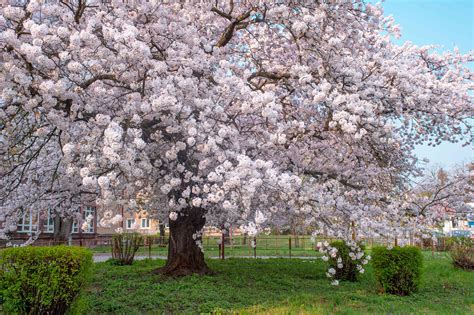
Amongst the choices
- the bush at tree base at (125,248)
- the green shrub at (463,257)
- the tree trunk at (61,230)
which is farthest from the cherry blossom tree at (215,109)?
the tree trunk at (61,230)

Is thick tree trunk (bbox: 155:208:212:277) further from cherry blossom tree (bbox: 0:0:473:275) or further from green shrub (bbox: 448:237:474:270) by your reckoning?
green shrub (bbox: 448:237:474:270)

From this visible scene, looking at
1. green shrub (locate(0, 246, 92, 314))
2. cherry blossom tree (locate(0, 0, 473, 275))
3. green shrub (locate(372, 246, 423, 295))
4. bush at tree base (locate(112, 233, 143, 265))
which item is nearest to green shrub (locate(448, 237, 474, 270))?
cherry blossom tree (locate(0, 0, 473, 275))

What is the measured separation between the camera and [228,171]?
6422 mm

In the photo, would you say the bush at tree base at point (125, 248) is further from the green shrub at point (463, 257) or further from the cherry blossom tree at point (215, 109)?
the green shrub at point (463, 257)

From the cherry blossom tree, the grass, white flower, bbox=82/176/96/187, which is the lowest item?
the grass

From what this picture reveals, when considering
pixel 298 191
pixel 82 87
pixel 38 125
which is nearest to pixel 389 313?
pixel 298 191

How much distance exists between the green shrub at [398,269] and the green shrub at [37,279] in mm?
6382

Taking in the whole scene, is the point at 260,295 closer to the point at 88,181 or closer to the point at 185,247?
the point at 185,247

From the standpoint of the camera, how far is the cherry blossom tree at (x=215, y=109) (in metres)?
6.46

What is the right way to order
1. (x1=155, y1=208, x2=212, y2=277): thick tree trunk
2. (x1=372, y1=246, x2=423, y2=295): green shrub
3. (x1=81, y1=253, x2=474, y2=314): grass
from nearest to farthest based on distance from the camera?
(x1=81, y1=253, x2=474, y2=314): grass, (x1=372, y1=246, x2=423, y2=295): green shrub, (x1=155, y1=208, x2=212, y2=277): thick tree trunk

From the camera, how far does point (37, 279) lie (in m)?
5.72

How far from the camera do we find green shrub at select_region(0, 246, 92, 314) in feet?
18.8

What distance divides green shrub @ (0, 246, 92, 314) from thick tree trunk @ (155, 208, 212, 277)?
4.92m

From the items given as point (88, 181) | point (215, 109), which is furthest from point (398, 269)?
point (88, 181)
